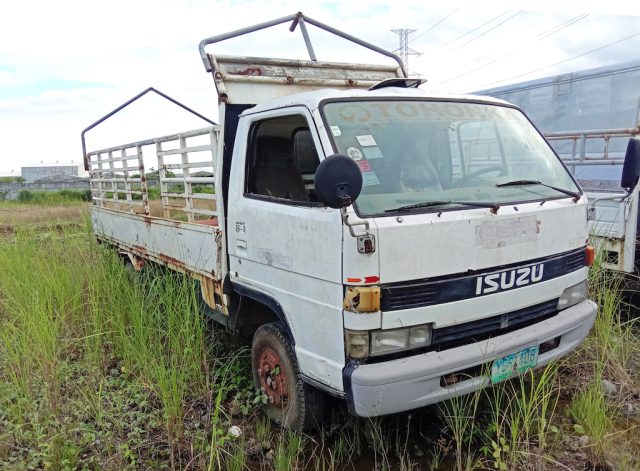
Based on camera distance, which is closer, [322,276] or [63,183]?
[322,276]

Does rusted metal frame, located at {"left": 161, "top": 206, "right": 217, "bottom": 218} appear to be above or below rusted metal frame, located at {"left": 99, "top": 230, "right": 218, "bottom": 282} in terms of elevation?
above

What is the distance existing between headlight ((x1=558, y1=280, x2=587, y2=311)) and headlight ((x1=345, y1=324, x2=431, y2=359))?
1.11 metres

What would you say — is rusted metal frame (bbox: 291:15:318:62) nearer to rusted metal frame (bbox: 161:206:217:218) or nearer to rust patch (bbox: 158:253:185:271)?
rusted metal frame (bbox: 161:206:217:218)

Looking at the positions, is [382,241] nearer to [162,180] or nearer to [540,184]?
[540,184]

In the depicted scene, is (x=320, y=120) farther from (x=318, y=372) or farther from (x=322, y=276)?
(x=318, y=372)

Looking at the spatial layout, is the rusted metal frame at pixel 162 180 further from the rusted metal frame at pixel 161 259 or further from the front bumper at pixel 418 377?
the front bumper at pixel 418 377

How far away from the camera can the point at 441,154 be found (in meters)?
3.01

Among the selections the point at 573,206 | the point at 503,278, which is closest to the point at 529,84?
the point at 573,206

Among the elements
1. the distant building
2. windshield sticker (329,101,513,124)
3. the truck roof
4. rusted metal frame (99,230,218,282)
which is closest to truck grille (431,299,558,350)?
windshield sticker (329,101,513,124)

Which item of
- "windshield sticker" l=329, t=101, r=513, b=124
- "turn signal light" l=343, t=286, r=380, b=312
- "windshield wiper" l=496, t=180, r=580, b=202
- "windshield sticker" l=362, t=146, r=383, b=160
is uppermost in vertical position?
"windshield sticker" l=329, t=101, r=513, b=124

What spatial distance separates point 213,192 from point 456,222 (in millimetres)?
1969

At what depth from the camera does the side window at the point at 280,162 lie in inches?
129

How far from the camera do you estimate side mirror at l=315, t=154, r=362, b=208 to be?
2266 mm

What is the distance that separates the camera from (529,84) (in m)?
8.43
